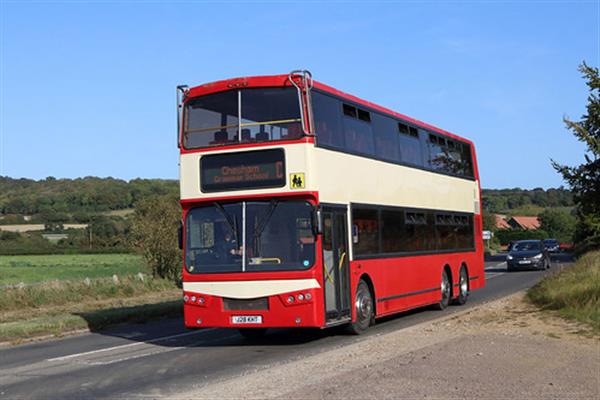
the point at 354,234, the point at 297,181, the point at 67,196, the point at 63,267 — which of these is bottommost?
the point at 63,267

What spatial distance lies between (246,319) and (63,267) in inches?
1935

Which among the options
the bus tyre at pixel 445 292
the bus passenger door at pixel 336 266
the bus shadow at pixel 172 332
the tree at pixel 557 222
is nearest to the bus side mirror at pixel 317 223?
the bus passenger door at pixel 336 266

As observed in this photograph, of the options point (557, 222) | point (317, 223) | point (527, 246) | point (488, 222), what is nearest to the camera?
point (317, 223)

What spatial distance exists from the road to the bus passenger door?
0.60m

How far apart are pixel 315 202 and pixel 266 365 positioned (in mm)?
3225

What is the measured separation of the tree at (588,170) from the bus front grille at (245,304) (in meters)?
22.7

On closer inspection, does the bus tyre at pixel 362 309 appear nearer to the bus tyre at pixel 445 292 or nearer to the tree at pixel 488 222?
the bus tyre at pixel 445 292

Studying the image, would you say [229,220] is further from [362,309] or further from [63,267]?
[63,267]

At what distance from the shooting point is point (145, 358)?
1398 centimetres

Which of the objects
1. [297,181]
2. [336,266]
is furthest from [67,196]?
[297,181]

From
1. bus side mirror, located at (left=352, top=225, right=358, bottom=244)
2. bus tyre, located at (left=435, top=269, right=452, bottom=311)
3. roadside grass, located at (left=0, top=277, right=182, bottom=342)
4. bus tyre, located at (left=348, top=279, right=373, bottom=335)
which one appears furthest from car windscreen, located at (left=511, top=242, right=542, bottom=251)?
bus side mirror, located at (left=352, top=225, right=358, bottom=244)

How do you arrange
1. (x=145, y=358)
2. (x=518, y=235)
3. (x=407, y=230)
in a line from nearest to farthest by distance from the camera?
(x=145, y=358)
(x=407, y=230)
(x=518, y=235)

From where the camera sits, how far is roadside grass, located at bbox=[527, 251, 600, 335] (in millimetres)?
15617

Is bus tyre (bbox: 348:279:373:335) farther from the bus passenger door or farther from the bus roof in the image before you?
the bus roof
